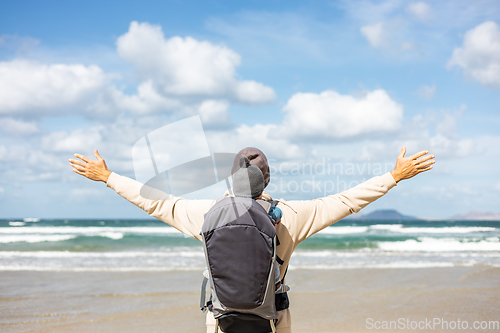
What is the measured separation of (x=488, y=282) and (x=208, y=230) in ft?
29.9

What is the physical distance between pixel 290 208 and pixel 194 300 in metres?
5.48

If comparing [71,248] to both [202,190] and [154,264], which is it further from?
[202,190]

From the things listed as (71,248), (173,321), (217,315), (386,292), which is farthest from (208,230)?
(71,248)

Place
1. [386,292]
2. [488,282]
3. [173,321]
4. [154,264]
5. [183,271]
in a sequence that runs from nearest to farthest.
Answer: [173,321] < [386,292] < [488,282] < [183,271] < [154,264]

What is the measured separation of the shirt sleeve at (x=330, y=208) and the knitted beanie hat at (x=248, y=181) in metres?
0.27

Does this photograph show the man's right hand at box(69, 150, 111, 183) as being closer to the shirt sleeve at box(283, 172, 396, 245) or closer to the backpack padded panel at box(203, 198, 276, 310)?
the backpack padded panel at box(203, 198, 276, 310)

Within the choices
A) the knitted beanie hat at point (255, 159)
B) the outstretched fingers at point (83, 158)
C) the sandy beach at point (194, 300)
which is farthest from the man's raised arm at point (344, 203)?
the sandy beach at point (194, 300)

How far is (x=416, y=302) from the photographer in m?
6.66

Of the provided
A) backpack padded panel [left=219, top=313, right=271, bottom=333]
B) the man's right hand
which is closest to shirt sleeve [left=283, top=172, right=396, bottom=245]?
backpack padded panel [left=219, top=313, right=271, bottom=333]

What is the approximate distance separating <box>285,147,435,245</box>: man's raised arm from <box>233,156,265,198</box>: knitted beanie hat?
28cm

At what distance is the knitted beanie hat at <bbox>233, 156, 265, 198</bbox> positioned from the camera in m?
1.69

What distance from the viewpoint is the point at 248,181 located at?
1702 mm

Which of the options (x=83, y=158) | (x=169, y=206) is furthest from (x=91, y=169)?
(x=169, y=206)

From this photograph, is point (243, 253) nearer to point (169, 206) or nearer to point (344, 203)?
point (169, 206)
